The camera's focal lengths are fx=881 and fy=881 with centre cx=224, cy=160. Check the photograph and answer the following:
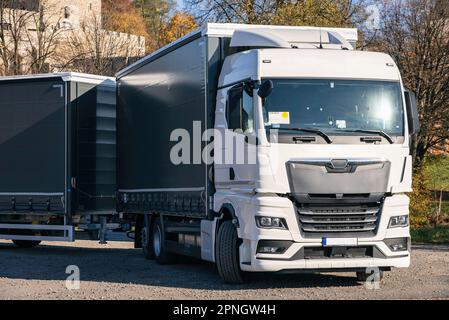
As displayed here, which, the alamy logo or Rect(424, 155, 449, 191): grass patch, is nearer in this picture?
the alamy logo

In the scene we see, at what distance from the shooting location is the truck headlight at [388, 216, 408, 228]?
12.8m

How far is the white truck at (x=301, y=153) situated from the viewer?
40.4 ft

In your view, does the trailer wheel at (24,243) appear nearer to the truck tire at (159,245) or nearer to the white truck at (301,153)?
the truck tire at (159,245)

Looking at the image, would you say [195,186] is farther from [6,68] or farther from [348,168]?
[6,68]

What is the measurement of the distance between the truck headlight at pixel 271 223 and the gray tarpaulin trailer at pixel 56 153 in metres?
8.16

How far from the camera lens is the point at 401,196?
12883 millimetres

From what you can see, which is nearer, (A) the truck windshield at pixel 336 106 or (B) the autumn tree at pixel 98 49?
(A) the truck windshield at pixel 336 106

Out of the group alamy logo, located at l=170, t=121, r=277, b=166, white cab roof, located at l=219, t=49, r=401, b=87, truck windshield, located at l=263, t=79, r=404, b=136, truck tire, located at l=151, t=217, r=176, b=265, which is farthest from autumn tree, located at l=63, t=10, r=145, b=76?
truck windshield, located at l=263, t=79, r=404, b=136

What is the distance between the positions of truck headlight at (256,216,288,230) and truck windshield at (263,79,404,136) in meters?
1.29

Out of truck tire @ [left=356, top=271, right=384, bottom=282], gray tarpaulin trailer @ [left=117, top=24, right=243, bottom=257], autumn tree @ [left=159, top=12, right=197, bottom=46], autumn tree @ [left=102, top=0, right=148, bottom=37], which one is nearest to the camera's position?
truck tire @ [left=356, top=271, right=384, bottom=282]

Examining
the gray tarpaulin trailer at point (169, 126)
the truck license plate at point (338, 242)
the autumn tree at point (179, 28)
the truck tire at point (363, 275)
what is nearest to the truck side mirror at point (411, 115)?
the truck license plate at point (338, 242)

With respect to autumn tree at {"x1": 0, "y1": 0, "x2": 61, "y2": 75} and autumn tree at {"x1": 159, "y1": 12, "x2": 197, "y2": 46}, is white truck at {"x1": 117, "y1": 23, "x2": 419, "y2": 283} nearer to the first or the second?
autumn tree at {"x1": 159, "y1": 12, "x2": 197, "y2": 46}

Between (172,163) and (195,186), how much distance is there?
133cm

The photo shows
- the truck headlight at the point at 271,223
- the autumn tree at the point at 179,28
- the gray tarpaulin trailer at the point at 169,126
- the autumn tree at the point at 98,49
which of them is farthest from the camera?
the autumn tree at the point at 98,49
